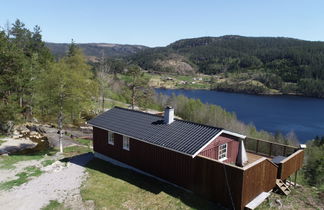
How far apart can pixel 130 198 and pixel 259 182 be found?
5548 millimetres

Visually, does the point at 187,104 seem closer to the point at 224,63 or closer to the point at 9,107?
the point at 9,107

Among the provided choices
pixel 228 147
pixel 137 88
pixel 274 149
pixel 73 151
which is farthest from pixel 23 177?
pixel 137 88

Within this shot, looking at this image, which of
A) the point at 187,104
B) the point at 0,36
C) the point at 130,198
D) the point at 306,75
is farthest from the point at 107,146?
the point at 306,75

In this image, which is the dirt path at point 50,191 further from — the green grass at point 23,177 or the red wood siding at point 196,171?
the red wood siding at point 196,171

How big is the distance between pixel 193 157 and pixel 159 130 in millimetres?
2956

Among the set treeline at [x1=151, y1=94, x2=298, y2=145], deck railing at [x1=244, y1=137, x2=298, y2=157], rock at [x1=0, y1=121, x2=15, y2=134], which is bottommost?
treeline at [x1=151, y1=94, x2=298, y2=145]

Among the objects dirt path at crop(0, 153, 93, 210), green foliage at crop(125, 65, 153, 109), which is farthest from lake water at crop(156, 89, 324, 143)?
dirt path at crop(0, 153, 93, 210)

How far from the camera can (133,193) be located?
38.7 feet

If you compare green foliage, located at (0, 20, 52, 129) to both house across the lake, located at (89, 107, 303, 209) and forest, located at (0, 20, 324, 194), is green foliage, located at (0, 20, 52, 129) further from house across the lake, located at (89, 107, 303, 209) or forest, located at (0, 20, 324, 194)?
house across the lake, located at (89, 107, 303, 209)

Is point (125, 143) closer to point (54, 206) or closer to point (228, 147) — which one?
point (54, 206)

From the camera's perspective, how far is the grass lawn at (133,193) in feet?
35.3

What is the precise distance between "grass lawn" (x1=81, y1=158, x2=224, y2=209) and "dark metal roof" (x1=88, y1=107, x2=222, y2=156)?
6.55 feet

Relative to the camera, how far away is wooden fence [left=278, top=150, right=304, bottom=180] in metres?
12.4

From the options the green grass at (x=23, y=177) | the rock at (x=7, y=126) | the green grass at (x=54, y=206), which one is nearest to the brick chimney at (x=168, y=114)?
the green grass at (x=54, y=206)
